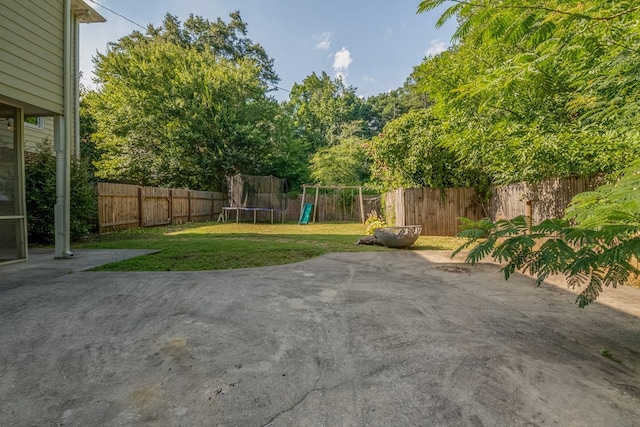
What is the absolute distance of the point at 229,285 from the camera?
134 inches

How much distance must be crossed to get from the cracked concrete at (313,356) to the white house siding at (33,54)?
3065mm

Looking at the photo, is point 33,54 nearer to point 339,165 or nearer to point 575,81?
point 575,81

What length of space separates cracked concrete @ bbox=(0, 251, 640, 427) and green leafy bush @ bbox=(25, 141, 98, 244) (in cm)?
468

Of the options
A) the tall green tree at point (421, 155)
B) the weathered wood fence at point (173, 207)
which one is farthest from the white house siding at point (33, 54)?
the tall green tree at point (421, 155)

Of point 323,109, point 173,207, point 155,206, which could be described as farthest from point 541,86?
point 323,109

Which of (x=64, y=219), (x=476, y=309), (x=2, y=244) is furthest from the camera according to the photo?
(x=64, y=219)

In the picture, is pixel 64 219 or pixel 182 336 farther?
pixel 64 219

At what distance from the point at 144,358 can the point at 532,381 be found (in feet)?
7.27

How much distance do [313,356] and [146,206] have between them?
1120 cm

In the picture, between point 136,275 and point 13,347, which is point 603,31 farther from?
point 136,275

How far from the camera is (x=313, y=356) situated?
188cm

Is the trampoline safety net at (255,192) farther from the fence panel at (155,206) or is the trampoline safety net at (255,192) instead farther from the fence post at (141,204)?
the fence post at (141,204)

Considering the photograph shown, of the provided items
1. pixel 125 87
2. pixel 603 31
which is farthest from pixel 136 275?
pixel 125 87

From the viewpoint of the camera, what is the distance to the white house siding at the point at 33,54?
13.7 ft
